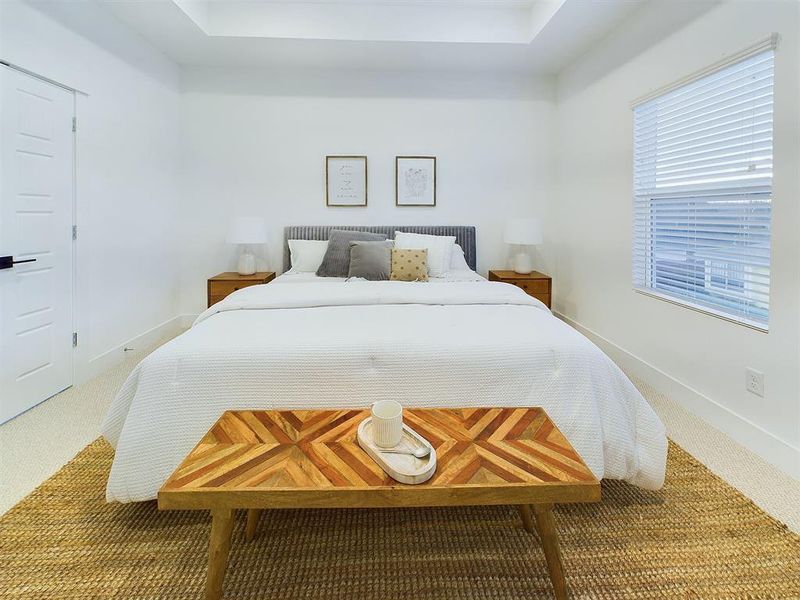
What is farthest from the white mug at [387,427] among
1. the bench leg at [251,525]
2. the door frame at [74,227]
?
the door frame at [74,227]

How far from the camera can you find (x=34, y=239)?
2713 mm

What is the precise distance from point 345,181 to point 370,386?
3202 millimetres

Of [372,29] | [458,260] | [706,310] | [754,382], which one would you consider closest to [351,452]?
[754,382]

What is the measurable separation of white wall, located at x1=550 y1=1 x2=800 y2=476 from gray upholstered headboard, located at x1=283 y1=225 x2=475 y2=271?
91 cm

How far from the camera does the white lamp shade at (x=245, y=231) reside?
411 centimetres

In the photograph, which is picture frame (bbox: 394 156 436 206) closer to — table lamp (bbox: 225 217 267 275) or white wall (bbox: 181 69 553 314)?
white wall (bbox: 181 69 553 314)

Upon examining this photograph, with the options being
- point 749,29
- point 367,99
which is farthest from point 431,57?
point 749,29

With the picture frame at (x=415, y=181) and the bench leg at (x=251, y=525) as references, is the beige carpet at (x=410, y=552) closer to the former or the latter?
the bench leg at (x=251, y=525)

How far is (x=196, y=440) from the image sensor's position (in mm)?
1661

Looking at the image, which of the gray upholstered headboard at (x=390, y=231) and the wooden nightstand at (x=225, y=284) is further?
the gray upholstered headboard at (x=390, y=231)

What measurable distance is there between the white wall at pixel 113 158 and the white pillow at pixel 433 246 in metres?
2.16

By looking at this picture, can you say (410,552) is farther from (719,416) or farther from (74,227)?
(74,227)

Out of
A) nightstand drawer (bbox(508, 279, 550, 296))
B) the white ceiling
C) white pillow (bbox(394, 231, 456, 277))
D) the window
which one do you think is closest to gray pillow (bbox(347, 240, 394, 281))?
white pillow (bbox(394, 231, 456, 277))

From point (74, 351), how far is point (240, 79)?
9.43 feet
